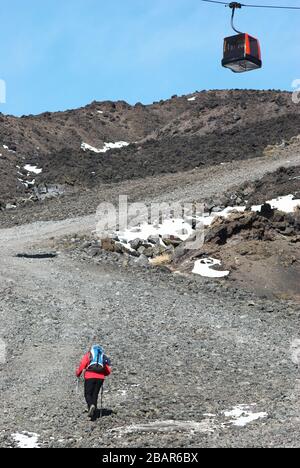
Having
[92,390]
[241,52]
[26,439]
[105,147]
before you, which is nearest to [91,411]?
[92,390]

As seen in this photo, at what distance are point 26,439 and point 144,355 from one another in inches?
204

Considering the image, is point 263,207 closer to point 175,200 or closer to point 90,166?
point 175,200

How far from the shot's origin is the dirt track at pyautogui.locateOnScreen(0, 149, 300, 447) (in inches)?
438

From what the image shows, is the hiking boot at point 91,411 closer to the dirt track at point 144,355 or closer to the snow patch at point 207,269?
the dirt track at point 144,355

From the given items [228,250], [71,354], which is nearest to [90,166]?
[228,250]

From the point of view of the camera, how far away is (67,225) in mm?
29188

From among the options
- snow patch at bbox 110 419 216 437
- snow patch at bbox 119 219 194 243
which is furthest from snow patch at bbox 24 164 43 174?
snow patch at bbox 110 419 216 437

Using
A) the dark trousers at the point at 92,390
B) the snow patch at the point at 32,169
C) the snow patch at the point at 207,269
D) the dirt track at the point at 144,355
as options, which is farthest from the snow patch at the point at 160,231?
the snow patch at the point at 32,169

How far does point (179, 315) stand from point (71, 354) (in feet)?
13.6

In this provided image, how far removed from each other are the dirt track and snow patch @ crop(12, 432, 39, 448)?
115mm

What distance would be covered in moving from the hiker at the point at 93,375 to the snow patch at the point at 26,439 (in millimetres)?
980

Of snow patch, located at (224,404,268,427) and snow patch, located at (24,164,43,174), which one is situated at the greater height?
snow patch, located at (24,164,43,174)

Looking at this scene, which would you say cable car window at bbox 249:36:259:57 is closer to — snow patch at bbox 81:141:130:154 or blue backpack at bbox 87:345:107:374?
blue backpack at bbox 87:345:107:374

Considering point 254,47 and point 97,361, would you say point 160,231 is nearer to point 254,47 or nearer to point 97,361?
point 254,47
